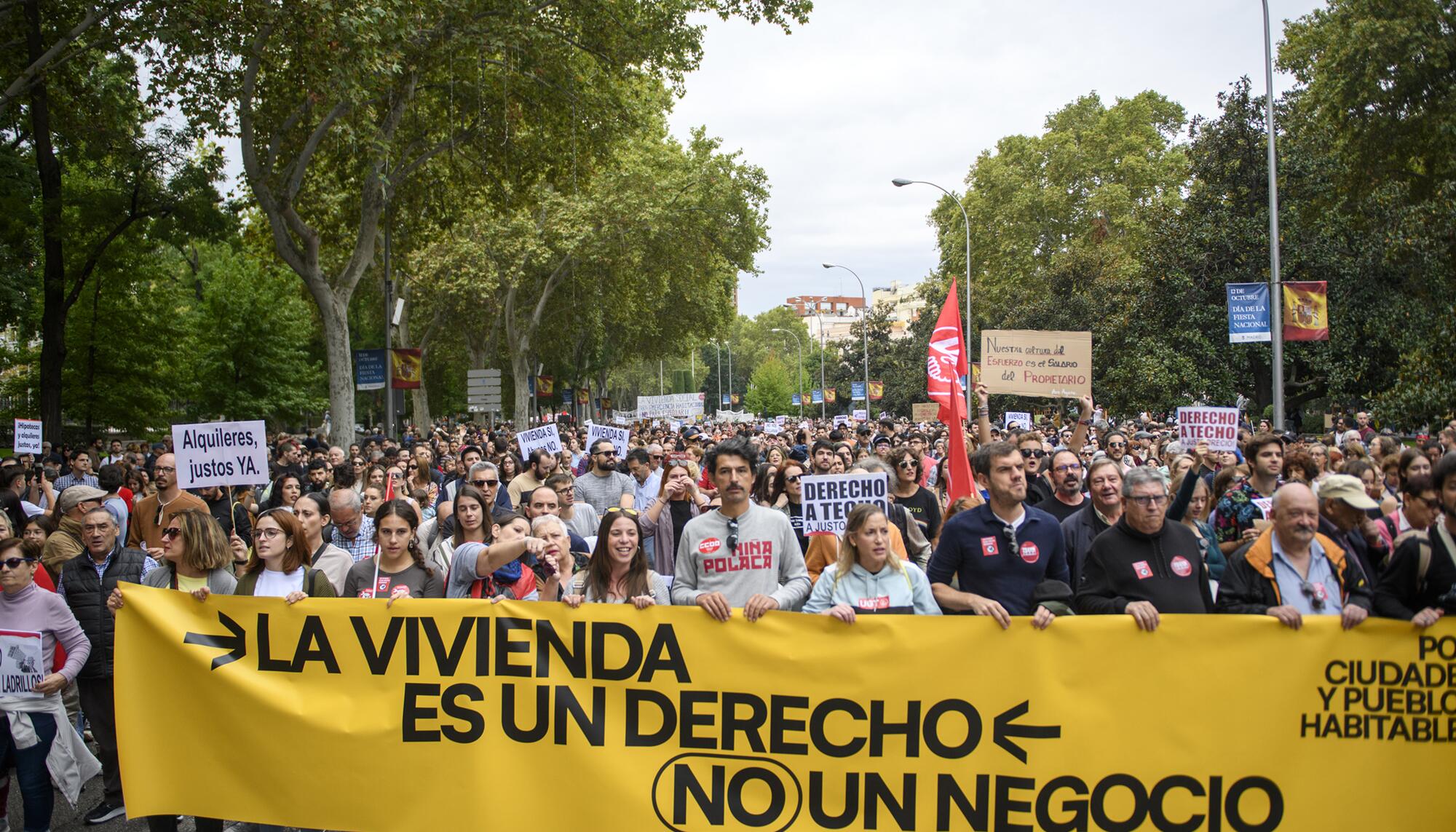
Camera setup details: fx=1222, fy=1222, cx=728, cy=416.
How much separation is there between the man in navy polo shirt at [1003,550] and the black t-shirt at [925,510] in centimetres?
330

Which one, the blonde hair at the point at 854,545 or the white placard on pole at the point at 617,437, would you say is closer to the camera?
the blonde hair at the point at 854,545

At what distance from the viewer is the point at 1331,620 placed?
179 inches

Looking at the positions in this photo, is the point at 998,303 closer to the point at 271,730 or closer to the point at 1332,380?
the point at 1332,380

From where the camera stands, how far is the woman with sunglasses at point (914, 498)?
8.70 m

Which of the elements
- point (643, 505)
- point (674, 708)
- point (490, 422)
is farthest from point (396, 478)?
point (490, 422)

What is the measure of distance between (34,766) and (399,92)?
55.7 feet

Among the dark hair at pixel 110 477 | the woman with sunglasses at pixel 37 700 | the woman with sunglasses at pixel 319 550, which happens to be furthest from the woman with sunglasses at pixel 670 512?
the dark hair at pixel 110 477

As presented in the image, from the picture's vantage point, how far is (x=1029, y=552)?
17.1ft

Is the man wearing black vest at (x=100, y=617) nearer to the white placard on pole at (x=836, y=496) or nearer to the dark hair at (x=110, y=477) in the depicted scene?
the white placard on pole at (x=836, y=496)

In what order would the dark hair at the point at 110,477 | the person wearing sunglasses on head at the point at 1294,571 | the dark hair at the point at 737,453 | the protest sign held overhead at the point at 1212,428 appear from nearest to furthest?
1. the person wearing sunglasses on head at the point at 1294,571
2. the dark hair at the point at 737,453
3. the protest sign held overhead at the point at 1212,428
4. the dark hair at the point at 110,477

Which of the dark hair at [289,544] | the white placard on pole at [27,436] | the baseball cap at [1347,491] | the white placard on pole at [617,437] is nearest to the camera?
the baseball cap at [1347,491]

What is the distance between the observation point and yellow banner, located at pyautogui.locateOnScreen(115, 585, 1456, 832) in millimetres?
4500

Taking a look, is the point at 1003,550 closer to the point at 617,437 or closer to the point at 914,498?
the point at 914,498

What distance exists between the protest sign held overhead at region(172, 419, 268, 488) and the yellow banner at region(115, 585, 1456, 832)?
4198 millimetres
